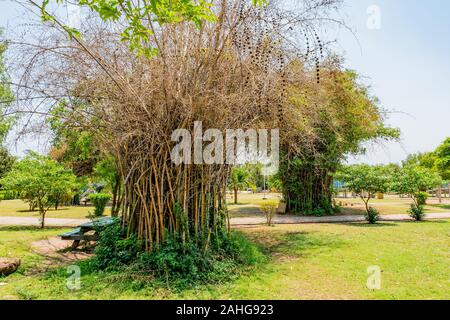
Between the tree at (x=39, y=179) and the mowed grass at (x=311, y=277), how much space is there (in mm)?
2162

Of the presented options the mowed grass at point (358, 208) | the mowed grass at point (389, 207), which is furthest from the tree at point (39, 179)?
the mowed grass at point (389, 207)

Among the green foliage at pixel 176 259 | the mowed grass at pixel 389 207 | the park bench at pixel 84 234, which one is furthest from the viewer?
the mowed grass at pixel 389 207

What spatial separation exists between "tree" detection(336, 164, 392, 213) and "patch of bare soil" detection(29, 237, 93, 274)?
862 centimetres

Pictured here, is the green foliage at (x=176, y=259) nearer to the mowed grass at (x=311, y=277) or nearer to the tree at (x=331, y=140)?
the mowed grass at (x=311, y=277)

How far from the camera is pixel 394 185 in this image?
37.0ft

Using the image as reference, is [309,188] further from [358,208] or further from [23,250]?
[23,250]

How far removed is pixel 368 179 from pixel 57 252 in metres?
9.48

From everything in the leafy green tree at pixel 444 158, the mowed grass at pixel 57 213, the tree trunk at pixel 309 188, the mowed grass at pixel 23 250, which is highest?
the leafy green tree at pixel 444 158

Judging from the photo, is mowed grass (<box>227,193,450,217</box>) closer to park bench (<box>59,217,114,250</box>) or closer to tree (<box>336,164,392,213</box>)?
tree (<box>336,164,392,213</box>)

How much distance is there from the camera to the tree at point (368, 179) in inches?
428

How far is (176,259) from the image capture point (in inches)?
169

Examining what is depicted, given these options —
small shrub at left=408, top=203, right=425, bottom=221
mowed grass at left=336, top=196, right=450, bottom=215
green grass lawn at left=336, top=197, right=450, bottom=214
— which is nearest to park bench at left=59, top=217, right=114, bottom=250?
small shrub at left=408, top=203, right=425, bottom=221
